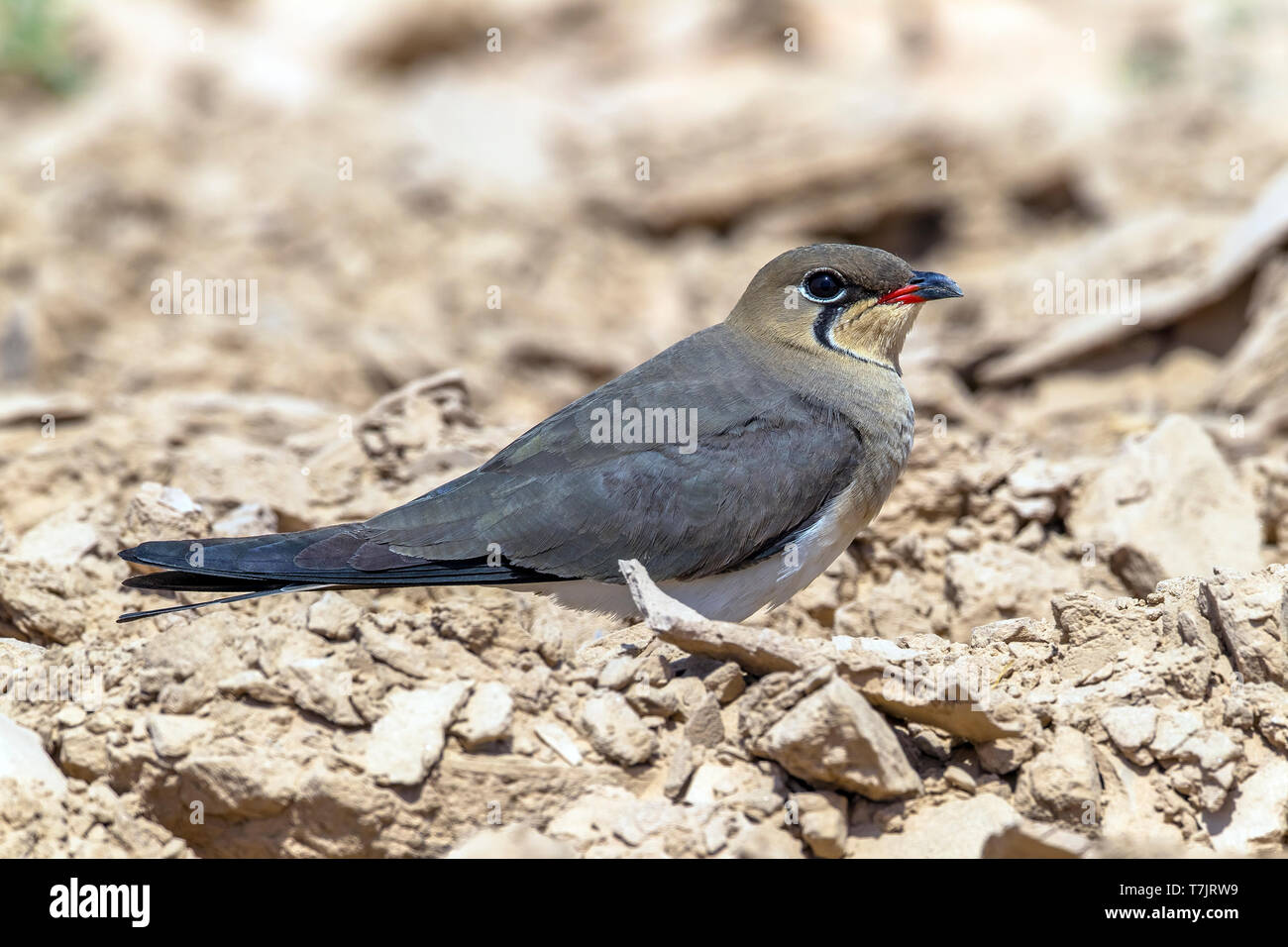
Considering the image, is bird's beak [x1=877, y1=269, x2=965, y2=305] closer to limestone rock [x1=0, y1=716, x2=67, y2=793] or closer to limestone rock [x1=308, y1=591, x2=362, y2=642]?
limestone rock [x1=308, y1=591, x2=362, y2=642]

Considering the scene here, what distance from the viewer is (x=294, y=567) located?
437 cm

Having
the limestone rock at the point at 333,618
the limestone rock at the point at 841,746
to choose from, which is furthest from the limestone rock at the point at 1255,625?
the limestone rock at the point at 333,618

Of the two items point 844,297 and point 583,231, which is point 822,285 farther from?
point 583,231

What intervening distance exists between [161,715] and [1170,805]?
8.69 ft

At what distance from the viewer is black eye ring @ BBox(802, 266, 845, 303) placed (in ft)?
16.6

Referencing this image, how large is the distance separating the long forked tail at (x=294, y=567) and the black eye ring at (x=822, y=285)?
1.46 metres

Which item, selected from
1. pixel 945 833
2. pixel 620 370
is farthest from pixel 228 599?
pixel 620 370

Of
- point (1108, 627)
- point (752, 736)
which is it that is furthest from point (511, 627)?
point (1108, 627)

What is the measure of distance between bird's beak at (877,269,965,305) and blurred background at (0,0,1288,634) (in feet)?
3.29

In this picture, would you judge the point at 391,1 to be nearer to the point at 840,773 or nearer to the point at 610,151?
the point at 610,151

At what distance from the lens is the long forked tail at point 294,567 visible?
436cm

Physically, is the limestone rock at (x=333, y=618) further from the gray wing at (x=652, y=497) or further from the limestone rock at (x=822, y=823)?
the limestone rock at (x=822, y=823)

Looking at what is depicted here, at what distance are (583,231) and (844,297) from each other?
20.3ft

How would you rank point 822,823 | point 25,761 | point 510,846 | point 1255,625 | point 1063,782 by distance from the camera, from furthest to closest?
point 1255,625, point 25,761, point 1063,782, point 822,823, point 510,846
